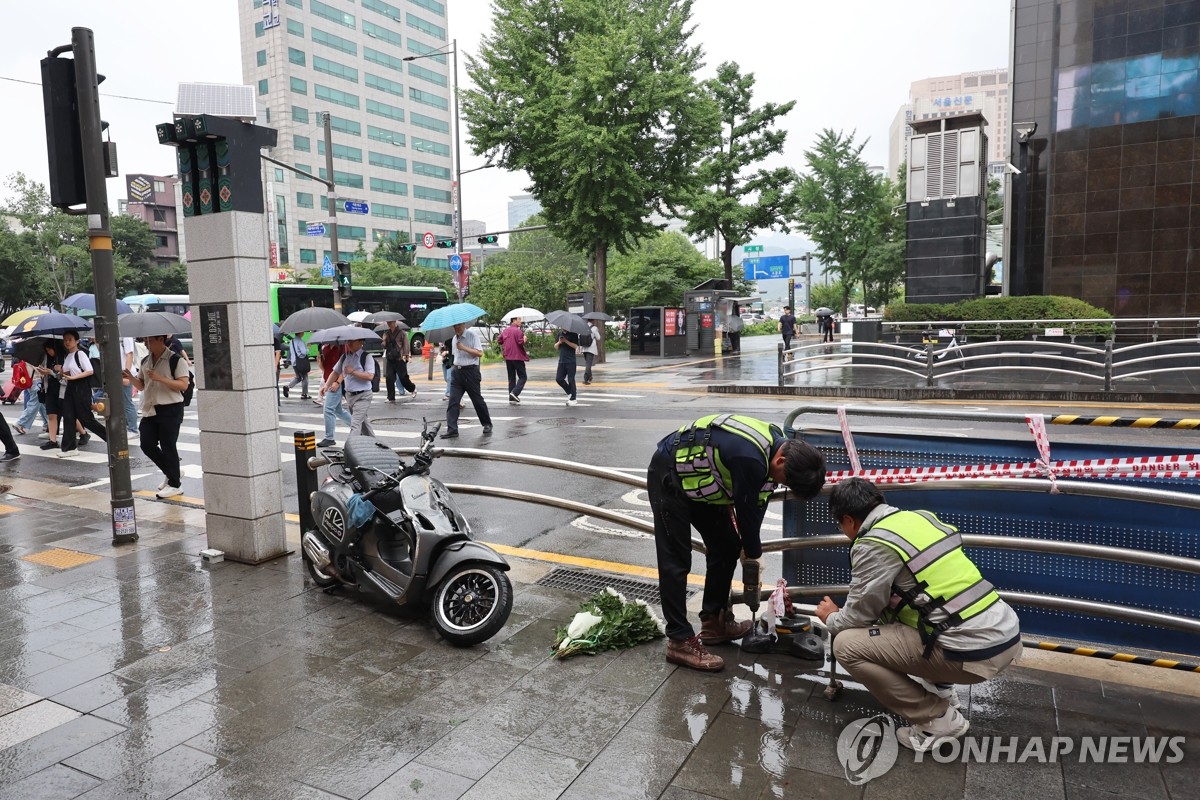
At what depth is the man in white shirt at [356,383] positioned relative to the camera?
10.4 metres

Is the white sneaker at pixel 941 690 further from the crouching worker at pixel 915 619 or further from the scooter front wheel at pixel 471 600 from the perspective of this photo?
the scooter front wheel at pixel 471 600

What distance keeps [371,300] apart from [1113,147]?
94.8 ft

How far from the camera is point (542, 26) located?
27016mm

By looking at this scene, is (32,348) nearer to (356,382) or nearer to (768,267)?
(356,382)

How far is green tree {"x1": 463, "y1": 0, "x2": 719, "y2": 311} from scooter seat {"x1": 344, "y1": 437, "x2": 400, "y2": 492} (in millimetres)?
20289

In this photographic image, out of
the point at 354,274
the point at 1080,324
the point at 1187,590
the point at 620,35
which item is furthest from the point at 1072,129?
the point at 354,274

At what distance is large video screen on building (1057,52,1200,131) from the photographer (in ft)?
77.0

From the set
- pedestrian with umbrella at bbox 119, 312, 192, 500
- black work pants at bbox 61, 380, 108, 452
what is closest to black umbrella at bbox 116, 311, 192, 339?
pedestrian with umbrella at bbox 119, 312, 192, 500

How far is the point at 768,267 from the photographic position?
55750 millimetres

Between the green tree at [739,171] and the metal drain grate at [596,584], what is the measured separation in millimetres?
31594

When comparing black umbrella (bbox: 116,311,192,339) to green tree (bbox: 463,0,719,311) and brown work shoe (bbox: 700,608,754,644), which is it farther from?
green tree (bbox: 463,0,719,311)

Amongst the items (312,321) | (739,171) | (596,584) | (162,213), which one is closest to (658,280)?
(739,171)

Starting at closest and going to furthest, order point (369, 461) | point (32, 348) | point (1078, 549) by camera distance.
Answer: point (1078, 549)
point (369, 461)
point (32, 348)

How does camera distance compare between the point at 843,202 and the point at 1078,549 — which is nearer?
the point at 1078,549
